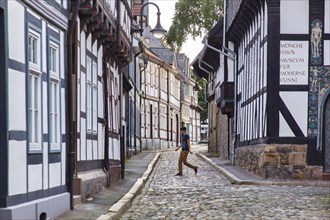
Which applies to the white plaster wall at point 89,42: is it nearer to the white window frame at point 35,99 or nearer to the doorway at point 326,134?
the white window frame at point 35,99

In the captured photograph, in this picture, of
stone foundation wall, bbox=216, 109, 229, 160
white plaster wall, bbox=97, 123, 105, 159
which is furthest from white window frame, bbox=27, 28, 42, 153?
stone foundation wall, bbox=216, 109, 229, 160

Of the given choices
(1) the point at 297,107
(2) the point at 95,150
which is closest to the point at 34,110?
(2) the point at 95,150

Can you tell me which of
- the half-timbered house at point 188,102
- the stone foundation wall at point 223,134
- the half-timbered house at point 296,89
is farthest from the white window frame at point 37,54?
the half-timbered house at point 188,102

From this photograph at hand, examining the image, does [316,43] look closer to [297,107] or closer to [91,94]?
[297,107]

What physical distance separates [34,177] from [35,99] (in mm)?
1133

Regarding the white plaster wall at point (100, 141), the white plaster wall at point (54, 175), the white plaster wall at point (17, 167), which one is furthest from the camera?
the white plaster wall at point (100, 141)

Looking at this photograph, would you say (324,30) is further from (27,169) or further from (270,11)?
(27,169)

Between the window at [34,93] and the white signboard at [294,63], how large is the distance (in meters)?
11.8

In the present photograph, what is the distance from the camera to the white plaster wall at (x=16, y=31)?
9.30 meters

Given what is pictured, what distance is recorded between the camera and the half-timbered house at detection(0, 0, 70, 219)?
357 inches

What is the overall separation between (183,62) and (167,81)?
17.9 m

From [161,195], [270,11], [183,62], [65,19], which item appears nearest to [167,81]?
[183,62]

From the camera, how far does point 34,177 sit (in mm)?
10414

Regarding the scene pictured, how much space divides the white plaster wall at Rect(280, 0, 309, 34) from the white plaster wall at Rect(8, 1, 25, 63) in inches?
501
